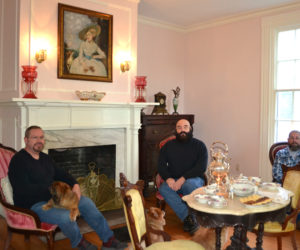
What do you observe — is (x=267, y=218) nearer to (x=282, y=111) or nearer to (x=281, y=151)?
(x=281, y=151)

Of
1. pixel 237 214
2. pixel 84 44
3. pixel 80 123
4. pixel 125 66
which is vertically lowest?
pixel 237 214

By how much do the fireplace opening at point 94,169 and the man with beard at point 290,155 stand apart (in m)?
2.06

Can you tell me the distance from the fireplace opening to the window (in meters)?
2.70

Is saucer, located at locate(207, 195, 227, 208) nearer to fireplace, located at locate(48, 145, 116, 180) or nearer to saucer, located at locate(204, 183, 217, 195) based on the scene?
saucer, located at locate(204, 183, 217, 195)

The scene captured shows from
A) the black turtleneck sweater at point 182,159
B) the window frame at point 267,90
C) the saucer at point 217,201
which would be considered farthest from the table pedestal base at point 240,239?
the window frame at point 267,90

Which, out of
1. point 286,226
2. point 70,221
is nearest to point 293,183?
point 286,226

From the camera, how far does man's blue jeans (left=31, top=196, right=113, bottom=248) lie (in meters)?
2.74

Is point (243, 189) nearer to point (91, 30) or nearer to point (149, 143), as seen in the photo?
point (149, 143)

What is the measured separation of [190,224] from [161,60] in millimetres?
3400

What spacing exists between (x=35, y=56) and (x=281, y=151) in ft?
10.6

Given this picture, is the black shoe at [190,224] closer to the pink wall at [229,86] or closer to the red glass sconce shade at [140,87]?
the red glass sconce shade at [140,87]

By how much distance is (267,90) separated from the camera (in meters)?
5.21

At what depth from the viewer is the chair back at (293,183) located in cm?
295

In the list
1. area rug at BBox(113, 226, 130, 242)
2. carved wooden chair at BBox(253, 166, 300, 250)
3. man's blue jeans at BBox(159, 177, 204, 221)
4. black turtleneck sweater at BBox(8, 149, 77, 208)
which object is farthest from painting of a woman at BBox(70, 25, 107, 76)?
carved wooden chair at BBox(253, 166, 300, 250)
